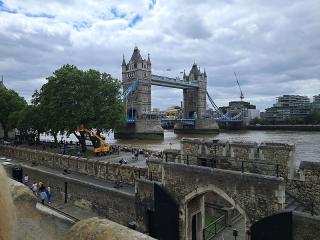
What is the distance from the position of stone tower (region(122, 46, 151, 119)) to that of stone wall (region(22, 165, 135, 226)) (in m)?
76.5

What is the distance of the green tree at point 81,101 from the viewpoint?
30078 millimetres

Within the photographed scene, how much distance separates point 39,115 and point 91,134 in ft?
28.3

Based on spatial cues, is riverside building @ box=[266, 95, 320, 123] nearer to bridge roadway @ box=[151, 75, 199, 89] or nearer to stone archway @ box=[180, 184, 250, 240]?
bridge roadway @ box=[151, 75, 199, 89]

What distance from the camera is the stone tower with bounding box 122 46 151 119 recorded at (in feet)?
329

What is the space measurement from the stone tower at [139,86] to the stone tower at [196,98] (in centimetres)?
2672

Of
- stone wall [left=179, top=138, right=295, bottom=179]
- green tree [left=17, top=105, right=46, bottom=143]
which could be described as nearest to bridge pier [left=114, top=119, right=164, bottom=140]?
green tree [left=17, top=105, right=46, bottom=143]

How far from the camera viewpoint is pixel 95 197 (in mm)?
17375

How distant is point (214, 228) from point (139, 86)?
87.6m

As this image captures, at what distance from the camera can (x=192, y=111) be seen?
12800 centimetres

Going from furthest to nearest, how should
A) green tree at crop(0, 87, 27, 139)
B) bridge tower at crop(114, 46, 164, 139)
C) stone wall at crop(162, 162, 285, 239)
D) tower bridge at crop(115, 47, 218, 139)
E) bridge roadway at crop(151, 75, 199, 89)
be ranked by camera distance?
bridge roadway at crop(151, 75, 199, 89), bridge tower at crop(114, 46, 164, 139), tower bridge at crop(115, 47, 218, 139), green tree at crop(0, 87, 27, 139), stone wall at crop(162, 162, 285, 239)

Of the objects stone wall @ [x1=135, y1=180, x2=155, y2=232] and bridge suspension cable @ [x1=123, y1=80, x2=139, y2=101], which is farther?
bridge suspension cable @ [x1=123, y1=80, x2=139, y2=101]

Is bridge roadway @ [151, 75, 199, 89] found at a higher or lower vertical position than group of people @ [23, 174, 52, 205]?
higher

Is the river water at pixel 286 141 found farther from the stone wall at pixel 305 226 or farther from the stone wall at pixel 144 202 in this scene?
the stone wall at pixel 305 226

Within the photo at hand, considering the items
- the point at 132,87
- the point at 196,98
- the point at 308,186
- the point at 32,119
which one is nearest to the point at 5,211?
the point at 308,186
